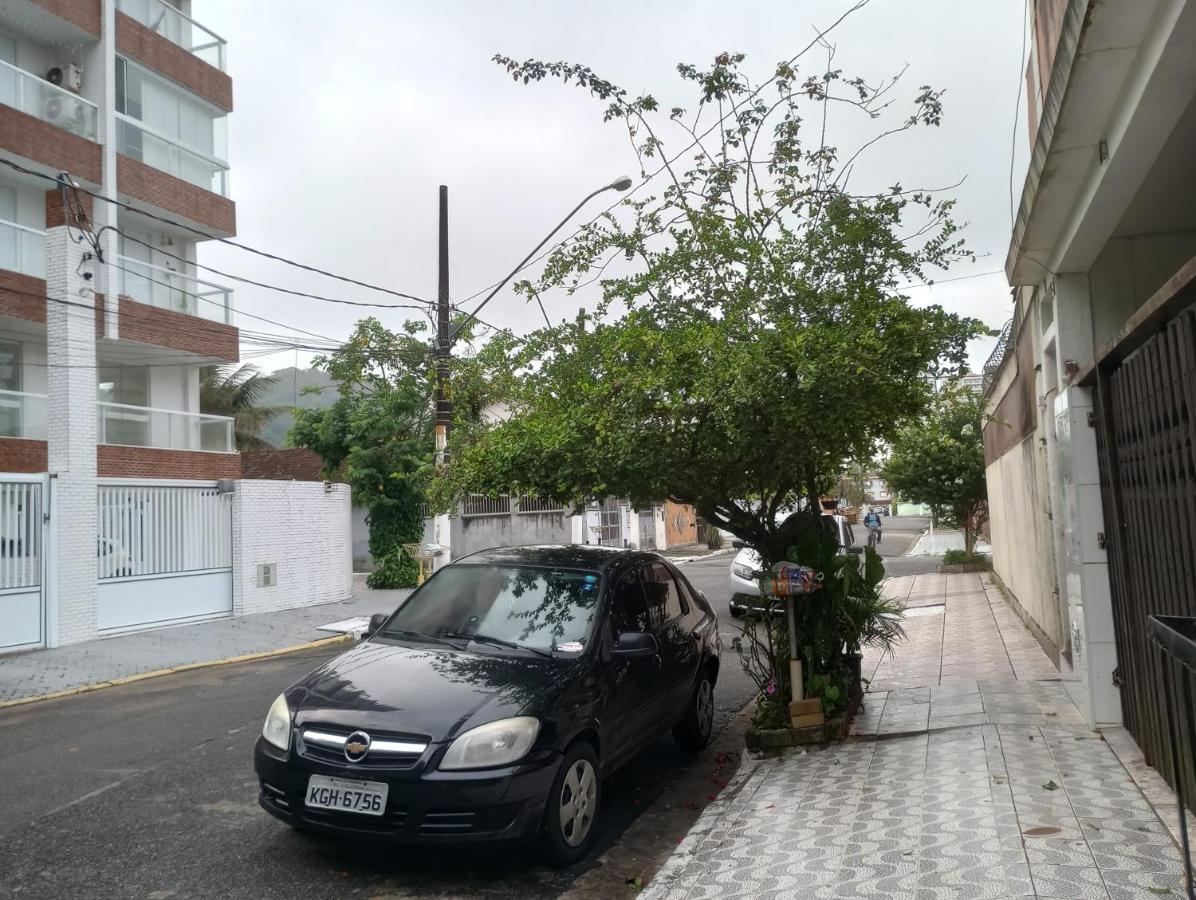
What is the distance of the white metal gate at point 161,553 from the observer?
15.1 metres

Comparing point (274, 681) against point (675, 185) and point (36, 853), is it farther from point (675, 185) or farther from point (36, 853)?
point (675, 185)

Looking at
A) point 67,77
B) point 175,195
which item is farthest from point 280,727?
point 175,195

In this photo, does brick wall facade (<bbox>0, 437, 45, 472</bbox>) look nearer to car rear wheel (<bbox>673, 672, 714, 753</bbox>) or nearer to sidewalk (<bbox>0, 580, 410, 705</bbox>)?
sidewalk (<bbox>0, 580, 410, 705</bbox>)

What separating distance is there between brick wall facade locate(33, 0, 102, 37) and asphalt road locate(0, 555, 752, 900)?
13.9 metres

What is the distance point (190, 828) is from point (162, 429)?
49.4 ft

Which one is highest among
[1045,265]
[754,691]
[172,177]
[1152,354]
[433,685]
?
[172,177]

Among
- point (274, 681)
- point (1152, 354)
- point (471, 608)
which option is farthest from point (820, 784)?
point (274, 681)

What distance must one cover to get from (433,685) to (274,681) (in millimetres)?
6699

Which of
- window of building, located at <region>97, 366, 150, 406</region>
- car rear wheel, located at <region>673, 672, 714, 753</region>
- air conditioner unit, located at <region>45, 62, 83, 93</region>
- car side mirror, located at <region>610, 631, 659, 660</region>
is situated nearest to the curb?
car rear wheel, located at <region>673, 672, 714, 753</region>

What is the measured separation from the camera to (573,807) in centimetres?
482

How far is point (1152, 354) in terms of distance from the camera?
4465 millimetres

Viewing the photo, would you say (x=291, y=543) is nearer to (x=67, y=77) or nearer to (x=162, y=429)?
(x=162, y=429)

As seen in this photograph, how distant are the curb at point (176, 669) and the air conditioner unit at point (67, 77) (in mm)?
11481

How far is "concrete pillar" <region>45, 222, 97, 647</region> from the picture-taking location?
549 inches
